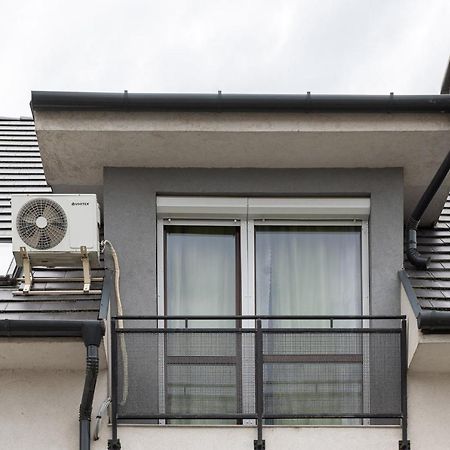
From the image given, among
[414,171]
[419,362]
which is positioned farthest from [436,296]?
[414,171]

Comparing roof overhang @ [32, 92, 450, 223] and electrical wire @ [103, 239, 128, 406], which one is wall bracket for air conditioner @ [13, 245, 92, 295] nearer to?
electrical wire @ [103, 239, 128, 406]

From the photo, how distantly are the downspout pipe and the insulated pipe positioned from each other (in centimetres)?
351

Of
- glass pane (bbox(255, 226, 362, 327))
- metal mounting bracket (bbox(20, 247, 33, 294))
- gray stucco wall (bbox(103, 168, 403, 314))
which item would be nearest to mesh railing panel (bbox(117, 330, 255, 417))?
gray stucco wall (bbox(103, 168, 403, 314))

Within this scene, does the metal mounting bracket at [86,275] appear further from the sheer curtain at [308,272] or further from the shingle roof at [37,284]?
the sheer curtain at [308,272]

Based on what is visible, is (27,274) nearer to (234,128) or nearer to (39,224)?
(39,224)

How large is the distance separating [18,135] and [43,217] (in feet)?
14.5

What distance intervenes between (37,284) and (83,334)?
136cm

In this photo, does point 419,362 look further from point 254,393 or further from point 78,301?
point 78,301

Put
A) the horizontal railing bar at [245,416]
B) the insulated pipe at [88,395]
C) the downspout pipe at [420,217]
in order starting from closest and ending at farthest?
the insulated pipe at [88,395]
the horizontal railing bar at [245,416]
the downspout pipe at [420,217]

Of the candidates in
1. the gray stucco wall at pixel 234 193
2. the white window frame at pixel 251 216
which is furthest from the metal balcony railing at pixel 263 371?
the white window frame at pixel 251 216

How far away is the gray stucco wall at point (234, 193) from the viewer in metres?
10.3

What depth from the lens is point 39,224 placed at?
9.87 meters

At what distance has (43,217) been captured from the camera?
988 centimetres

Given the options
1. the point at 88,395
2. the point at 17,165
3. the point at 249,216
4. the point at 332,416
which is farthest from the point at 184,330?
the point at 17,165
